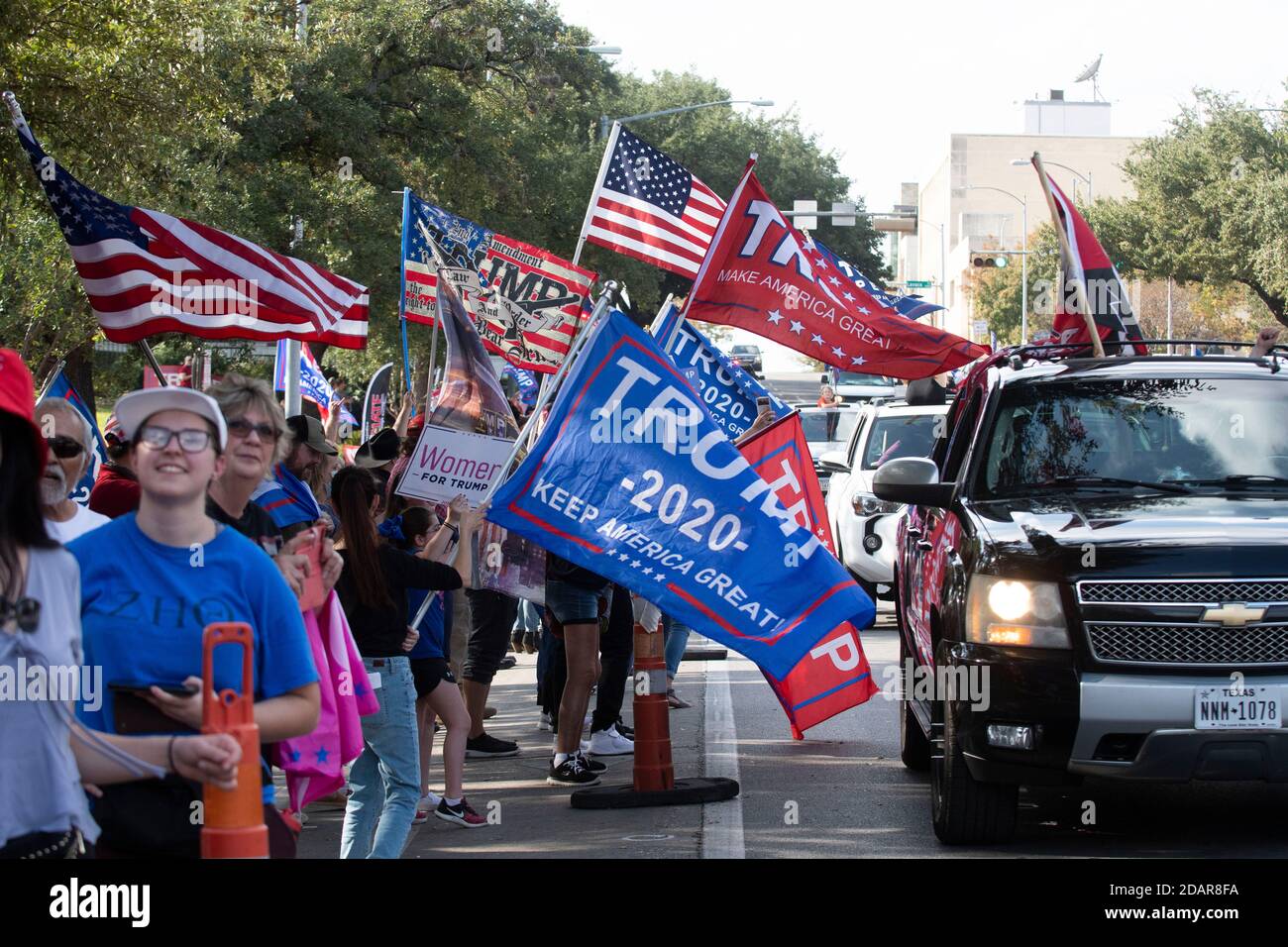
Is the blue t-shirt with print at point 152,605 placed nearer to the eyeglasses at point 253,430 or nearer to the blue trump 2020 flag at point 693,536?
the eyeglasses at point 253,430

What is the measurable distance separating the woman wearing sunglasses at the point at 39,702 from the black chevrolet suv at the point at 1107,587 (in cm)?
395

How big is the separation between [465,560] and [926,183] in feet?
482

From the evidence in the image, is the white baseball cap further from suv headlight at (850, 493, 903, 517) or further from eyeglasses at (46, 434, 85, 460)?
suv headlight at (850, 493, 903, 517)

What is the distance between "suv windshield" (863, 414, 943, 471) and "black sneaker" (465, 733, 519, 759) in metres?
7.44

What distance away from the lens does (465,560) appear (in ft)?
23.6

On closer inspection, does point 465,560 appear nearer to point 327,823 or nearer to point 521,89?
point 327,823

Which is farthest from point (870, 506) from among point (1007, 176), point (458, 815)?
point (1007, 176)

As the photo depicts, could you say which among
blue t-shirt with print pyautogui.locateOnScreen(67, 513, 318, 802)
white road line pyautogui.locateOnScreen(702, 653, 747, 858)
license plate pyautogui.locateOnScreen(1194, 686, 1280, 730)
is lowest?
white road line pyautogui.locateOnScreen(702, 653, 747, 858)

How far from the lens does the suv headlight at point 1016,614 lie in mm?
6746

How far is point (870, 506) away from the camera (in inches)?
649

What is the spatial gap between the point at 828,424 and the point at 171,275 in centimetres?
1886

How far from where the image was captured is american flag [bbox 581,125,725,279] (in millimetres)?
13000

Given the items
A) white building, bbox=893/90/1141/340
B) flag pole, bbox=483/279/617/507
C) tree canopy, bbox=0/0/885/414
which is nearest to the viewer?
flag pole, bbox=483/279/617/507

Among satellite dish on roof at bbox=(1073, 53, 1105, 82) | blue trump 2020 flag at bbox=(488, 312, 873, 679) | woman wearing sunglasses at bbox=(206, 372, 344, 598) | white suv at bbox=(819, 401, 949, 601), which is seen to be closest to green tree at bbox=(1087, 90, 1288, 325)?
white suv at bbox=(819, 401, 949, 601)
